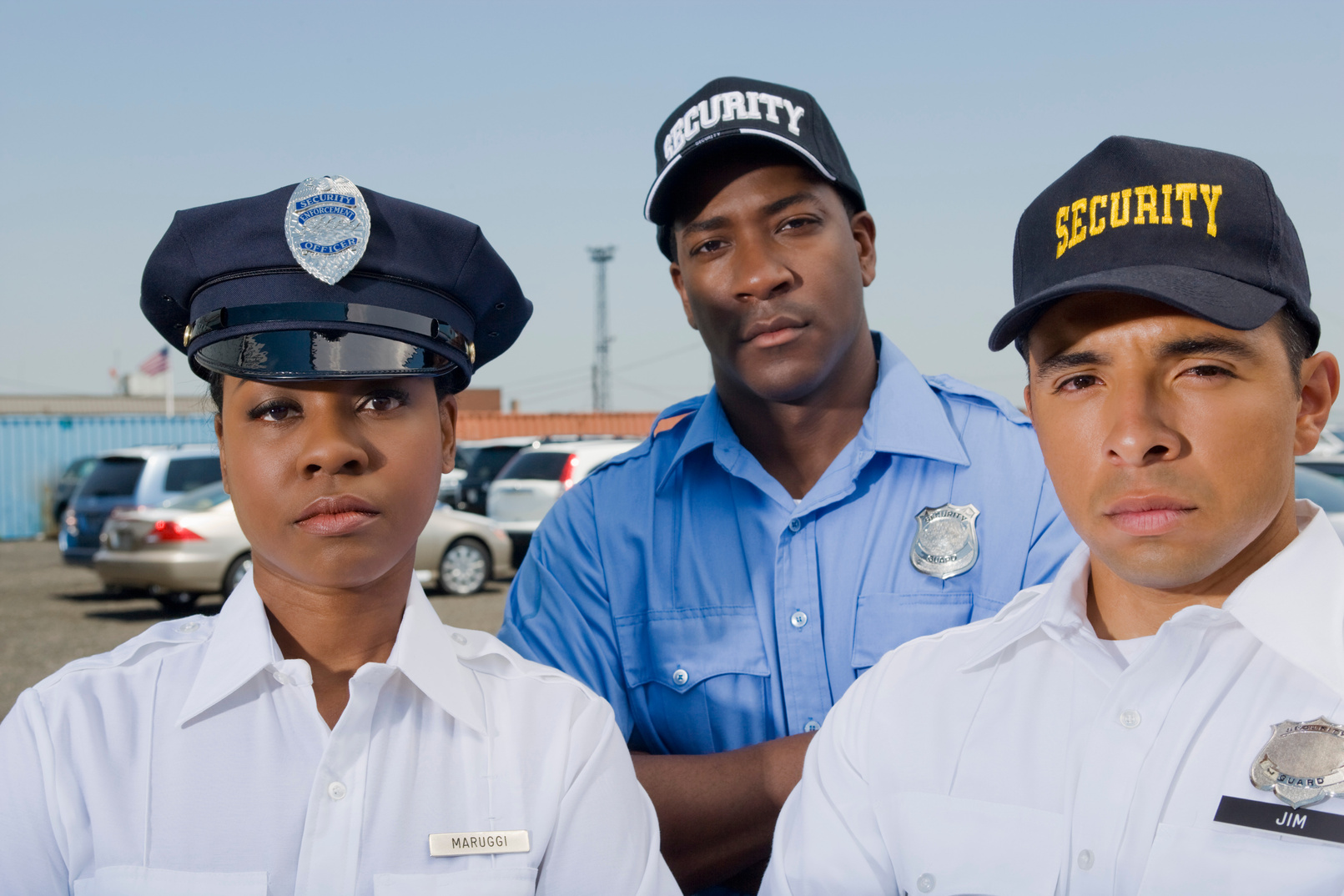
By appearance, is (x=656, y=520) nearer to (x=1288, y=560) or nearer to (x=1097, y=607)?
(x=1097, y=607)

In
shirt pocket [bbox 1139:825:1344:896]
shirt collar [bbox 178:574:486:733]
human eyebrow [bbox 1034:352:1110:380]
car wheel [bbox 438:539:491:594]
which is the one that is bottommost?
car wheel [bbox 438:539:491:594]

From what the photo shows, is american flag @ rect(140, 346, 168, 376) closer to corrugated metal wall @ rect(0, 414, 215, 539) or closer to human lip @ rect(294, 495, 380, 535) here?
corrugated metal wall @ rect(0, 414, 215, 539)

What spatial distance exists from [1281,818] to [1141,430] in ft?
1.90

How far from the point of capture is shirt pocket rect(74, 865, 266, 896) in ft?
5.04

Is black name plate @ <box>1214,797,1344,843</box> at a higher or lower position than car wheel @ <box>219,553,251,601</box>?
higher

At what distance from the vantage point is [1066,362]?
5.77 ft

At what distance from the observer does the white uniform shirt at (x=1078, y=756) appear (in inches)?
59.8

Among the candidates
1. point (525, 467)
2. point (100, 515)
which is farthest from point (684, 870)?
point (100, 515)

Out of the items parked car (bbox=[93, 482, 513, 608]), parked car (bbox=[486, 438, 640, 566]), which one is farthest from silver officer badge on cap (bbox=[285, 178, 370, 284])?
parked car (bbox=[486, 438, 640, 566])

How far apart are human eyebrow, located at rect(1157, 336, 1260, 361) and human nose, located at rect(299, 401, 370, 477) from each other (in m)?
1.32

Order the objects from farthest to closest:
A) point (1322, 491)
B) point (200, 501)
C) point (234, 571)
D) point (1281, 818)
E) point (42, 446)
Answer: point (42, 446), point (200, 501), point (234, 571), point (1322, 491), point (1281, 818)

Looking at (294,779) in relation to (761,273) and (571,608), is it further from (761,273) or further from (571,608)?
(761,273)

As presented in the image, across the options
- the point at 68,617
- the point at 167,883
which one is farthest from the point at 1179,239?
the point at 68,617

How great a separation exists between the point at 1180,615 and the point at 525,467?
38.8ft
